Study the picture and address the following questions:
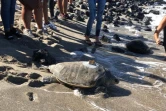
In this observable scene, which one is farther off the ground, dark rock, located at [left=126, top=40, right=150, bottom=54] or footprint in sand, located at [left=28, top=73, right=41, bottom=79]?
footprint in sand, located at [left=28, top=73, right=41, bottom=79]

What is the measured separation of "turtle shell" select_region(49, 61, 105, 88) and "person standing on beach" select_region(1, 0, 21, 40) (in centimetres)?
164

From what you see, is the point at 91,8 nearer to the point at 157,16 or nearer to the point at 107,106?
the point at 107,106

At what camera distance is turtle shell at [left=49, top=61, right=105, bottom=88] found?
398cm

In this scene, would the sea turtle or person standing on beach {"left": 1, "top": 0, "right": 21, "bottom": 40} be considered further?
person standing on beach {"left": 1, "top": 0, "right": 21, "bottom": 40}

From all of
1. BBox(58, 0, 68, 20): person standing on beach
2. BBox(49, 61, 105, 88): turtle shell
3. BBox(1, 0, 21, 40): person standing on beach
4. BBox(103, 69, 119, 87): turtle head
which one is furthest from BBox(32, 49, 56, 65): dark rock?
BBox(58, 0, 68, 20): person standing on beach

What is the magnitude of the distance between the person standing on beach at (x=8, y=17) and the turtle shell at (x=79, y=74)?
1638 mm

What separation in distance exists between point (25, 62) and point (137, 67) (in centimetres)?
196

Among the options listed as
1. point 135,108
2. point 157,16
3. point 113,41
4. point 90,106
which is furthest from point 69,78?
point 157,16

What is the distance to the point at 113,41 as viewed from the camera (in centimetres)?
726

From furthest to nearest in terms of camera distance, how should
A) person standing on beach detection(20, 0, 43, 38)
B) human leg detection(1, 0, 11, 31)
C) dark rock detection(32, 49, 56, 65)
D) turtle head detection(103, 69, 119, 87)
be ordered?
person standing on beach detection(20, 0, 43, 38)
human leg detection(1, 0, 11, 31)
dark rock detection(32, 49, 56, 65)
turtle head detection(103, 69, 119, 87)

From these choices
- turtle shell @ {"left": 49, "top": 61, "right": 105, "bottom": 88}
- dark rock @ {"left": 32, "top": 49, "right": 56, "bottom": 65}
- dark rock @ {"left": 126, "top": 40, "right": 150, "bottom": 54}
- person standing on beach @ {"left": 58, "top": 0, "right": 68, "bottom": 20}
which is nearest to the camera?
turtle shell @ {"left": 49, "top": 61, "right": 105, "bottom": 88}

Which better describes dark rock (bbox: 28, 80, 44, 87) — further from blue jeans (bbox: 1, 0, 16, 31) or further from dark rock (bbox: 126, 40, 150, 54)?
dark rock (bbox: 126, 40, 150, 54)

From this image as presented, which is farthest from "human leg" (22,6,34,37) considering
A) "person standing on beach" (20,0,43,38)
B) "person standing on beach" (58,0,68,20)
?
"person standing on beach" (58,0,68,20)

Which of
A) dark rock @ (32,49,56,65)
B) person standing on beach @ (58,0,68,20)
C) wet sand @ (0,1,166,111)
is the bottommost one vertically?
wet sand @ (0,1,166,111)
